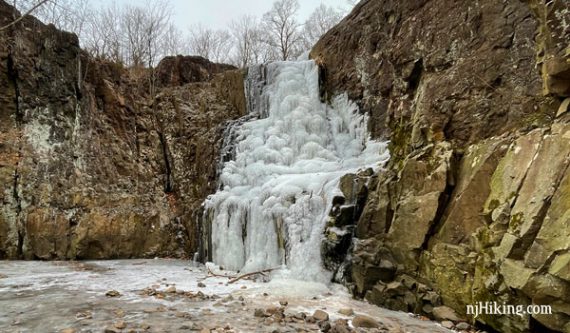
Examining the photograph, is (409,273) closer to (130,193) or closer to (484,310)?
(484,310)

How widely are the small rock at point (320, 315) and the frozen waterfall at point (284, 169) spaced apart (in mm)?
1854

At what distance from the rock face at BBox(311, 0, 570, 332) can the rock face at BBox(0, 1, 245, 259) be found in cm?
648

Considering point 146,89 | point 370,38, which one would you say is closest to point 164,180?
point 146,89

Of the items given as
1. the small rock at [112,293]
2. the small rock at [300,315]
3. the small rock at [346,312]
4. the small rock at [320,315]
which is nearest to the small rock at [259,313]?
the small rock at [300,315]

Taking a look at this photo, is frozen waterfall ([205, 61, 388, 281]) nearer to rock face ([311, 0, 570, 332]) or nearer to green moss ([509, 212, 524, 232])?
rock face ([311, 0, 570, 332])

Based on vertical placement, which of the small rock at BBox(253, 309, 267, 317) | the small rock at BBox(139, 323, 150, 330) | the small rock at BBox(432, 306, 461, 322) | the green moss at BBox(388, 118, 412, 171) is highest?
the green moss at BBox(388, 118, 412, 171)

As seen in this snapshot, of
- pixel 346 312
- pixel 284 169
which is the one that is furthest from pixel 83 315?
pixel 284 169

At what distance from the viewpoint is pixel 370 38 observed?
9281 mm

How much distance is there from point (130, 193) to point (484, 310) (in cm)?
952

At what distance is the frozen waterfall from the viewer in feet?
22.5

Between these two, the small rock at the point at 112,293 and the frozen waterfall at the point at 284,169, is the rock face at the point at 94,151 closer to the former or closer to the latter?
the frozen waterfall at the point at 284,169

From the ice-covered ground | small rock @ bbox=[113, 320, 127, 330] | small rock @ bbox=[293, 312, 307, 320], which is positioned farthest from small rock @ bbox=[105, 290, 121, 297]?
small rock @ bbox=[293, 312, 307, 320]

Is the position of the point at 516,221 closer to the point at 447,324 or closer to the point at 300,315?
the point at 447,324

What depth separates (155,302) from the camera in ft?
15.8
